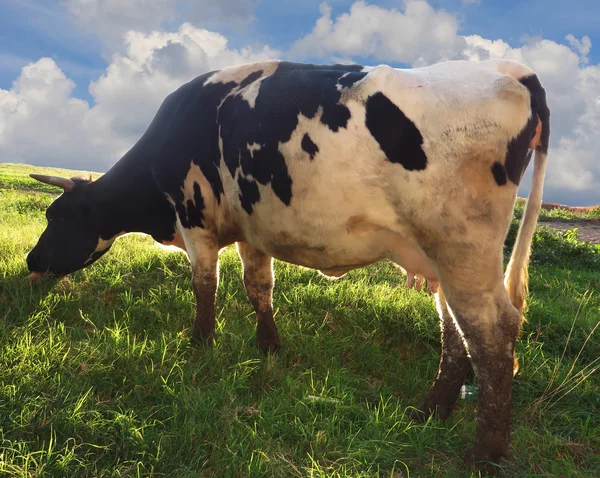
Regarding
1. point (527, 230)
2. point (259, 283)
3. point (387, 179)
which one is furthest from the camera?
point (259, 283)

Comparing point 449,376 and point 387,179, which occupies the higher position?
point 387,179

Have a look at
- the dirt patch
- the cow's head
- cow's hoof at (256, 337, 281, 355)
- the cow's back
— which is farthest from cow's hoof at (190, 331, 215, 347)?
the dirt patch

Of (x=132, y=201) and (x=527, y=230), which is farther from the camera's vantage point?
(x=132, y=201)

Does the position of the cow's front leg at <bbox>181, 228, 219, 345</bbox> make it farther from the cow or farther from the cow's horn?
the cow's horn

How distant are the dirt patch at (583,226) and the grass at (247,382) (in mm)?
11550

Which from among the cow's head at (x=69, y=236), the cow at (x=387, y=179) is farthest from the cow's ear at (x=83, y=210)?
the cow at (x=387, y=179)

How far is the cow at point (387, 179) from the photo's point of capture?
3.19m

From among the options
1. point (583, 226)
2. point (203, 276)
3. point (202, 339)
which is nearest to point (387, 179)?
point (203, 276)

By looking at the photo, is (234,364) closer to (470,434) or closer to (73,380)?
(73,380)

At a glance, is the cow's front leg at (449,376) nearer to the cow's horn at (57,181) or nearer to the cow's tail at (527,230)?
the cow's tail at (527,230)

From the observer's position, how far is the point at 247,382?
13.6ft

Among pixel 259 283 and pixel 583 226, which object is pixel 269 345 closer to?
pixel 259 283

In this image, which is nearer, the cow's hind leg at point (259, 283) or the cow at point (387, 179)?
the cow at point (387, 179)

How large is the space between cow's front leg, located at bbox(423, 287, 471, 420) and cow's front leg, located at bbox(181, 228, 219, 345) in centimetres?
Answer: 199
